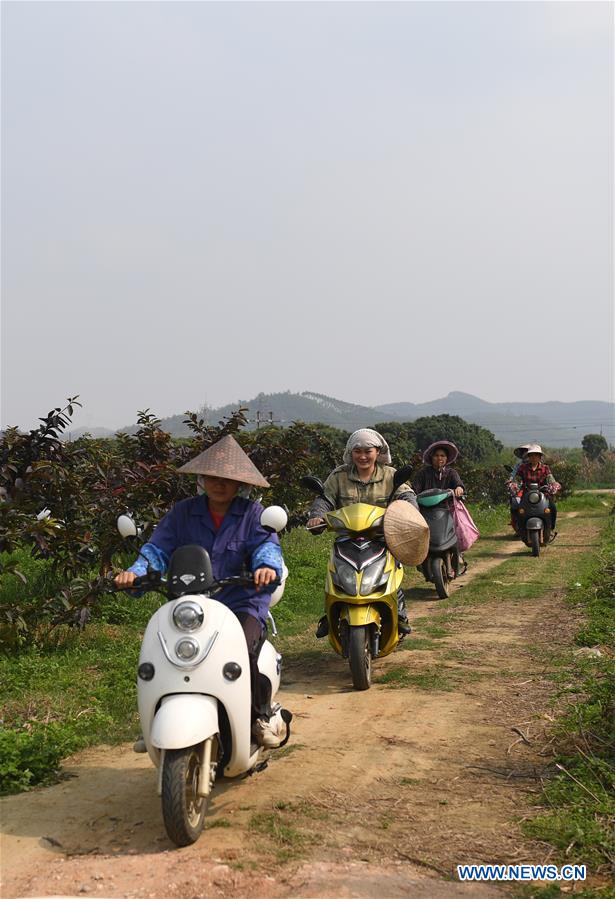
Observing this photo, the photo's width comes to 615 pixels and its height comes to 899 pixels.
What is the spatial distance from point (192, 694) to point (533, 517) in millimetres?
10619

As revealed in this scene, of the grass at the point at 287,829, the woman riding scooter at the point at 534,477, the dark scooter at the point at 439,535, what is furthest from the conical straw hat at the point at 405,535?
the woman riding scooter at the point at 534,477

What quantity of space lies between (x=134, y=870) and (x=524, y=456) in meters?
12.0

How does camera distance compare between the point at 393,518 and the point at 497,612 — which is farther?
the point at 497,612

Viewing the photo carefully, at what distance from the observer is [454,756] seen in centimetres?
486

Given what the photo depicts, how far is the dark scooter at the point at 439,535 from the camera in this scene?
9.99 m

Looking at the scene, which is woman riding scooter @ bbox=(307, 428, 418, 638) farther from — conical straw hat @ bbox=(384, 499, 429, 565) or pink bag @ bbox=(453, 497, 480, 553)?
pink bag @ bbox=(453, 497, 480, 553)

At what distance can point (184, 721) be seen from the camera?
3.68 metres


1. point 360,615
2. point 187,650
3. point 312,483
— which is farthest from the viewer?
point 312,483

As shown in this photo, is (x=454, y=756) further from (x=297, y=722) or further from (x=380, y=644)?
(x=380, y=644)

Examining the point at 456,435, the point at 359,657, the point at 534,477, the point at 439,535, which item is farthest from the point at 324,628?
the point at 456,435

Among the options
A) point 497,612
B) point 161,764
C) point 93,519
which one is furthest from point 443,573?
point 161,764

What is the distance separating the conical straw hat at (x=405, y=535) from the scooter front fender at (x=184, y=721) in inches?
112

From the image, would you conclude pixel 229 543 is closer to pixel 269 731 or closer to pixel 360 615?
pixel 269 731

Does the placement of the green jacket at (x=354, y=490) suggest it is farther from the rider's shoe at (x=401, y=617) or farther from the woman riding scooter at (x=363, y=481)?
the rider's shoe at (x=401, y=617)
